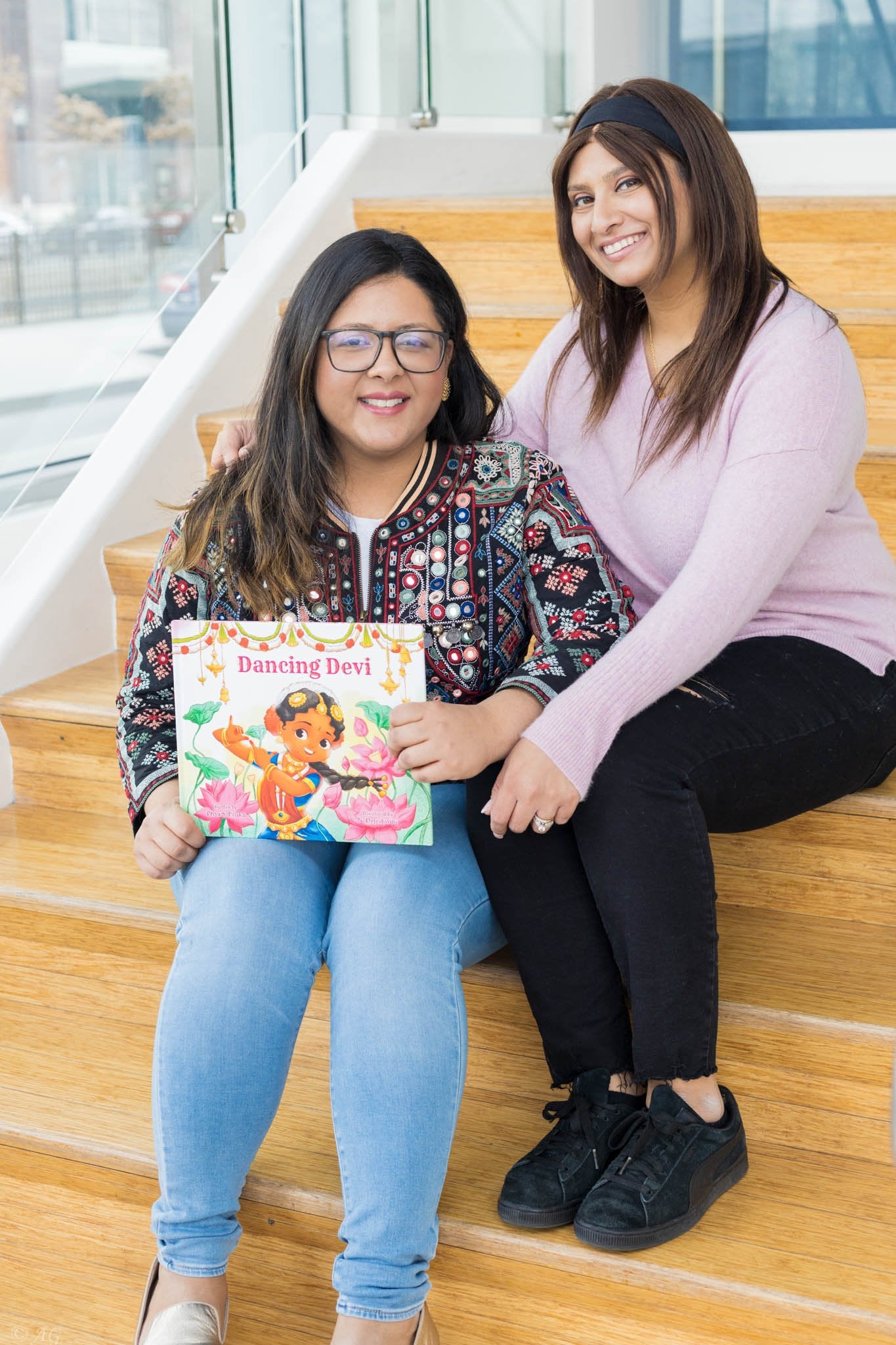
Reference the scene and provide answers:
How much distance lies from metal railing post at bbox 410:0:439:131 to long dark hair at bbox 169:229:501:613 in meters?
1.74

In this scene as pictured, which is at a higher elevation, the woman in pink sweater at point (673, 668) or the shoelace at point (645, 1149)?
the woman in pink sweater at point (673, 668)

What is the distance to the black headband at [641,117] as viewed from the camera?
1.43 metres

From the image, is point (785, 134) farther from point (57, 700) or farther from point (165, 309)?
point (57, 700)

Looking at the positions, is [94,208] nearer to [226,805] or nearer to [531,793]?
[226,805]

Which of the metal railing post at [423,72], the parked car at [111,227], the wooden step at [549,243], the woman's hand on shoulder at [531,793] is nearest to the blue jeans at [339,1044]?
the woman's hand on shoulder at [531,793]

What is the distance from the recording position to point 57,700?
2041 millimetres

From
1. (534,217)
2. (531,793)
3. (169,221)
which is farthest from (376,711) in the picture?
(534,217)

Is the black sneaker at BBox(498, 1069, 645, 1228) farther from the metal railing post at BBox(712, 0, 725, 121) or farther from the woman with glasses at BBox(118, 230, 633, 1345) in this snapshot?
the metal railing post at BBox(712, 0, 725, 121)

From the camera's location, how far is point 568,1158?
132 cm

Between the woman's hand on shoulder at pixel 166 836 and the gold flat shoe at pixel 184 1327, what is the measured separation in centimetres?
40

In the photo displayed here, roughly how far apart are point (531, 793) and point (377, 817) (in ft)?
0.53

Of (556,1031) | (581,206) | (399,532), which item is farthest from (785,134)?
(556,1031)

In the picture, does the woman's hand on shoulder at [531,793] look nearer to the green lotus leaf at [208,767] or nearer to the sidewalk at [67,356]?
the green lotus leaf at [208,767]

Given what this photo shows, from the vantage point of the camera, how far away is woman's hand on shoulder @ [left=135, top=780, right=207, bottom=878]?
4.43 ft
